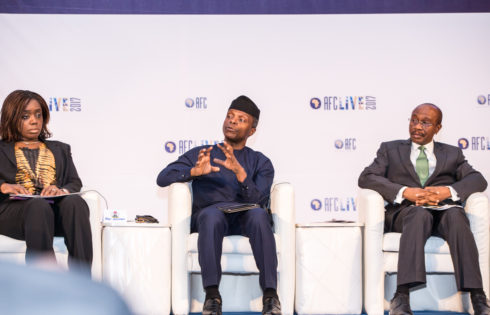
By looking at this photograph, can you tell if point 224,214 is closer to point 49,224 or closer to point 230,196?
point 230,196

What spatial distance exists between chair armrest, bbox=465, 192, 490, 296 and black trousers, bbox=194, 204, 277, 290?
121 cm

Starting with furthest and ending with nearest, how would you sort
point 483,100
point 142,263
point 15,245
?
point 483,100 < point 142,263 < point 15,245

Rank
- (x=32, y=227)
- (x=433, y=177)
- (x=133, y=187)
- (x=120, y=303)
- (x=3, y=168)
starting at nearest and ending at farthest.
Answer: (x=120, y=303) → (x=32, y=227) → (x=3, y=168) → (x=433, y=177) → (x=133, y=187)

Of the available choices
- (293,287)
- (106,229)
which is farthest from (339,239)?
(106,229)

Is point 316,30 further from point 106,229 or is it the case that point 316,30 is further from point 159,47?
point 106,229

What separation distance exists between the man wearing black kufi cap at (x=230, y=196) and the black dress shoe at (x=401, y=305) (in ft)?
2.13

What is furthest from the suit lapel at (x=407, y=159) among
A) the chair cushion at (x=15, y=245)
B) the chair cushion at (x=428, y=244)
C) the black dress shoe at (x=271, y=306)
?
the chair cushion at (x=15, y=245)

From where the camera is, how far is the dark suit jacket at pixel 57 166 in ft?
12.5

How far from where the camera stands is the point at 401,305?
3.51 metres

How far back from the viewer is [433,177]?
13.7 feet

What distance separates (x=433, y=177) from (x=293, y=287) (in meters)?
1.16

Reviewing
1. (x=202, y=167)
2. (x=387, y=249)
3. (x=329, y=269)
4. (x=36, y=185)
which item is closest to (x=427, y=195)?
(x=387, y=249)

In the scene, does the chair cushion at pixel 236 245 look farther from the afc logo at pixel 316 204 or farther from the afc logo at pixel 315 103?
the afc logo at pixel 315 103

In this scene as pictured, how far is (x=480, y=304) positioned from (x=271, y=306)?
3.66 feet
